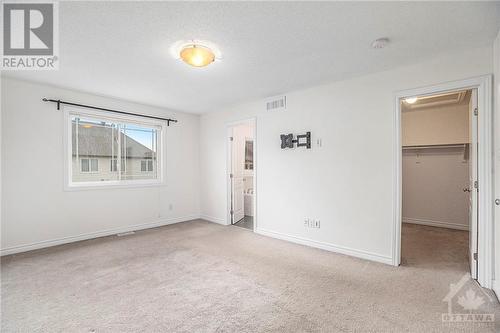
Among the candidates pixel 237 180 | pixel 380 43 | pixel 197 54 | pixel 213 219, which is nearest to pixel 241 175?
pixel 237 180

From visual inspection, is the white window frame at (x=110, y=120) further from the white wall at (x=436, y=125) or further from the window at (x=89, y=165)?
the white wall at (x=436, y=125)

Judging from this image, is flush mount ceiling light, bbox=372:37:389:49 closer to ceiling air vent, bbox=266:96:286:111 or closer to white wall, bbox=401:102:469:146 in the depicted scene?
ceiling air vent, bbox=266:96:286:111

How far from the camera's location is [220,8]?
6.01 feet

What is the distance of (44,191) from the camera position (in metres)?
3.64

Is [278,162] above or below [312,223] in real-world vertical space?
above

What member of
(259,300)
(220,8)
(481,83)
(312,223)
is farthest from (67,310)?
(481,83)

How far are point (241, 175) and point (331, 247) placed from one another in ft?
9.13

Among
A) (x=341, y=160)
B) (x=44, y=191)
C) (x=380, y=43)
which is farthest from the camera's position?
(x=44, y=191)

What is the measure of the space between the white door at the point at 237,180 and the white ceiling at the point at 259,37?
78.9 inches

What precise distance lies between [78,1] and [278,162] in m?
3.26

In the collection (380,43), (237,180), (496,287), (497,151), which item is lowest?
(496,287)

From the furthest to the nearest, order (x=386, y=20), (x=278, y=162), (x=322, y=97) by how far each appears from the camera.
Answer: (x=278, y=162) → (x=322, y=97) → (x=386, y=20)

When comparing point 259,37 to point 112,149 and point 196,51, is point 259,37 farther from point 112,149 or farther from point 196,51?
point 112,149

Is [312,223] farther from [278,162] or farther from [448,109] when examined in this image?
[448,109]
